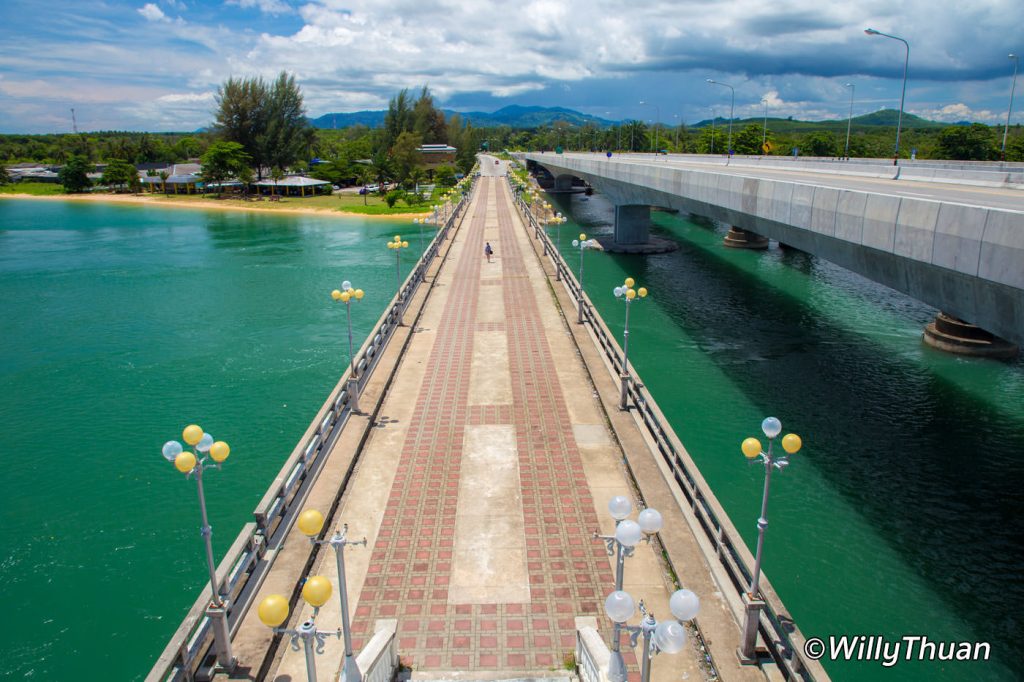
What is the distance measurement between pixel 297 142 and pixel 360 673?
12331 centimetres

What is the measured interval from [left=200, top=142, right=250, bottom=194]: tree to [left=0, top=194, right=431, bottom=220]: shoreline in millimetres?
5732

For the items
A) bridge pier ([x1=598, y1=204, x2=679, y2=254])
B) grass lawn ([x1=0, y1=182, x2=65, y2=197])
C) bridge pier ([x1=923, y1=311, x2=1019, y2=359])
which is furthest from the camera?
grass lawn ([x1=0, y1=182, x2=65, y2=197])

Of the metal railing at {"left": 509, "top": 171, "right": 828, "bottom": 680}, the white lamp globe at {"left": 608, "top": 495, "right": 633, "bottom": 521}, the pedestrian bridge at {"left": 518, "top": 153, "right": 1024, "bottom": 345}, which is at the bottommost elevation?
the metal railing at {"left": 509, "top": 171, "right": 828, "bottom": 680}

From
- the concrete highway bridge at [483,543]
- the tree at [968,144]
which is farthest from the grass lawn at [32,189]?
the tree at [968,144]

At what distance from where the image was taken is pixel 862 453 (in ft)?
68.9

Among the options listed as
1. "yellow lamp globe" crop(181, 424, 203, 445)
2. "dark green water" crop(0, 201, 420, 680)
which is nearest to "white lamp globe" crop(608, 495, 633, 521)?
"yellow lamp globe" crop(181, 424, 203, 445)

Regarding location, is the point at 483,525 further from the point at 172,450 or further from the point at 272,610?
the point at 272,610

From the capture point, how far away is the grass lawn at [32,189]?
390 ft

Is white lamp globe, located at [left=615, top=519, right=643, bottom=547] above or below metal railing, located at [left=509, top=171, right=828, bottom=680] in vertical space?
above

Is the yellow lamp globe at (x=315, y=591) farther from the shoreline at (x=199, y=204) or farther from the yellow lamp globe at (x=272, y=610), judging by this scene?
the shoreline at (x=199, y=204)

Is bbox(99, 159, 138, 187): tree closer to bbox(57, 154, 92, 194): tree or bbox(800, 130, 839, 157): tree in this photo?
bbox(57, 154, 92, 194): tree

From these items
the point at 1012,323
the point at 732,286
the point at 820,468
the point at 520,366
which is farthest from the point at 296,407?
the point at 732,286

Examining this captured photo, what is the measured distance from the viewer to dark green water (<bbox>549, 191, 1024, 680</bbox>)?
47.4ft

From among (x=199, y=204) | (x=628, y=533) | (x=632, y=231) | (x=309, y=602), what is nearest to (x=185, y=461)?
(x=309, y=602)
